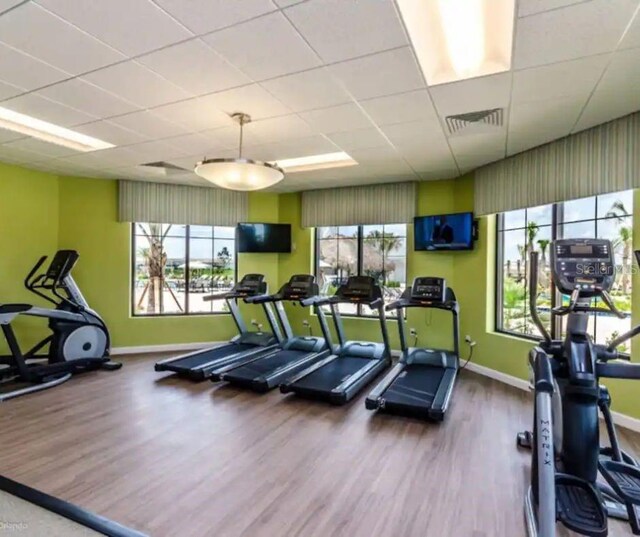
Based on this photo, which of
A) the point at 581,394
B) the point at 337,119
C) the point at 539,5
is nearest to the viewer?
the point at 539,5

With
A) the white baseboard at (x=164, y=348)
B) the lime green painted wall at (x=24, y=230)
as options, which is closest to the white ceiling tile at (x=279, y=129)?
the lime green painted wall at (x=24, y=230)

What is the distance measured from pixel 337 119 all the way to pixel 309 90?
2.19ft

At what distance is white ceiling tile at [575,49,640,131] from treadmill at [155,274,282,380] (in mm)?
4657

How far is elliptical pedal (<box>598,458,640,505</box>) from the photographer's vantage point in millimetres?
2332

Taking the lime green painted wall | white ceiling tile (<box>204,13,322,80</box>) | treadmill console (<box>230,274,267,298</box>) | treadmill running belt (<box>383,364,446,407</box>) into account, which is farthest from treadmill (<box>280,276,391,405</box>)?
the lime green painted wall

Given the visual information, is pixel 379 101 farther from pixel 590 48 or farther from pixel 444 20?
pixel 590 48

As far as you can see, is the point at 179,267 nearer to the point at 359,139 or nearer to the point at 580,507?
the point at 359,139

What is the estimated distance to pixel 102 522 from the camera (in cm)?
218

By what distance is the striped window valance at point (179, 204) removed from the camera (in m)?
6.34

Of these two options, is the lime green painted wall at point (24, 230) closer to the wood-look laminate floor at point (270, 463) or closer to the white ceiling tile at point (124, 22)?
the wood-look laminate floor at point (270, 463)

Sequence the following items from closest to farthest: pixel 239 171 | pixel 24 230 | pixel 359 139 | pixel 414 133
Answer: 1. pixel 239 171
2. pixel 414 133
3. pixel 359 139
4. pixel 24 230

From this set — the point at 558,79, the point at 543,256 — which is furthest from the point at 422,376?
the point at 558,79

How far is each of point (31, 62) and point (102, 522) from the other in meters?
3.16

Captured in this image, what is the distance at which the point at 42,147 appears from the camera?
15.3 ft
